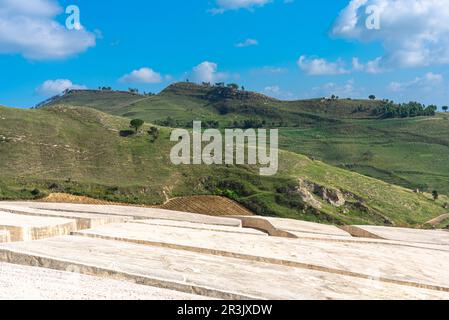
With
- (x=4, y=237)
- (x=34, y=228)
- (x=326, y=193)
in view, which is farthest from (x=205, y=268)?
(x=326, y=193)

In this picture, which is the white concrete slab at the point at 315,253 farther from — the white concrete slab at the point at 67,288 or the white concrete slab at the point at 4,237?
→ the white concrete slab at the point at 67,288

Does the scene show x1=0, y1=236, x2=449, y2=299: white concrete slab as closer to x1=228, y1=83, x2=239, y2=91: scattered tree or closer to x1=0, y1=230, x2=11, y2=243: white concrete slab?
x1=0, y1=230, x2=11, y2=243: white concrete slab

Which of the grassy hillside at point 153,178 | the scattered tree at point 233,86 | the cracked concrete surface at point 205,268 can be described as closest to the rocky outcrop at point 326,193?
the grassy hillside at point 153,178

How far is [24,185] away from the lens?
43.9m

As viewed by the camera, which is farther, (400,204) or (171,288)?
(400,204)

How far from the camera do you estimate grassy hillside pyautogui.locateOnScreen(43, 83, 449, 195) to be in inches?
3329

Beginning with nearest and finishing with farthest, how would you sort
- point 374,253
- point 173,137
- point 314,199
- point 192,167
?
point 374,253, point 314,199, point 192,167, point 173,137

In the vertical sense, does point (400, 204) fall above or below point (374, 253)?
below

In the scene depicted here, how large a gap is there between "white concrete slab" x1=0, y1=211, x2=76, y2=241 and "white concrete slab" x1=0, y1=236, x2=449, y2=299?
1060 mm

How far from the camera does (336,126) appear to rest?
12119 centimetres

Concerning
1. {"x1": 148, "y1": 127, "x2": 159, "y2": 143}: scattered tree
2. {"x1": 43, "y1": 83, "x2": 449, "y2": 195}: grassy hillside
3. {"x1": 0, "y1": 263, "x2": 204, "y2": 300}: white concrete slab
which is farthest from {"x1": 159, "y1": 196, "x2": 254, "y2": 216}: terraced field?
{"x1": 43, "y1": 83, "x2": 449, "y2": 195}: grassy hillside
